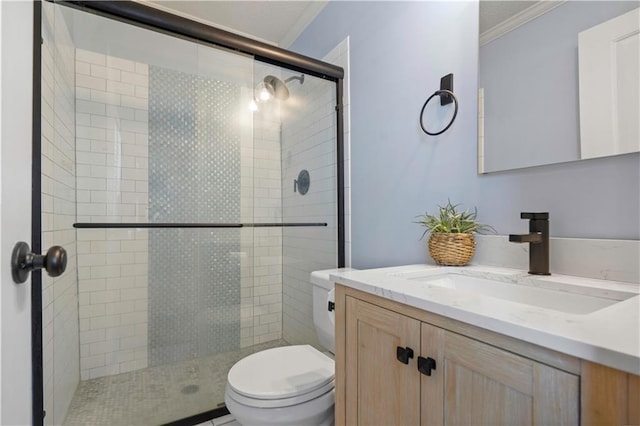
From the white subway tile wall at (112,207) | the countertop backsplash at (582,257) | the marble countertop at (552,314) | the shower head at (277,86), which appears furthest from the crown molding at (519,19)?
the white subway tile wall at (112,207)

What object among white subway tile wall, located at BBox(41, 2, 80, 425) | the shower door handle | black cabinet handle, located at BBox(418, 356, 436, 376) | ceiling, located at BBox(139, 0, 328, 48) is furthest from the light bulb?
black cabinet handle, located at BBox(418, 356, 436, 376)

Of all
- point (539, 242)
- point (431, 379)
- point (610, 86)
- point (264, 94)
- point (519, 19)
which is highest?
point (264, 94)

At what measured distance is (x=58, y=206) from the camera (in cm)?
143

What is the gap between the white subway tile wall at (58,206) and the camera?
4.37ft

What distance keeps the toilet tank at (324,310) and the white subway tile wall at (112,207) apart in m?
0.94

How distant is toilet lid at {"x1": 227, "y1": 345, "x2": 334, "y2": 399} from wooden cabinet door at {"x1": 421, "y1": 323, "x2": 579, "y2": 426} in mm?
615

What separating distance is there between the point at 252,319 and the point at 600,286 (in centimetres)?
182

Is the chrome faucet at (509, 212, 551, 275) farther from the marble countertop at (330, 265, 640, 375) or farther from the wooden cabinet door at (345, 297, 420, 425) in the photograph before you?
the wooden cabinet door at (345, 297, 420, 425)

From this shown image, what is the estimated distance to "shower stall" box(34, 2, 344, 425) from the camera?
1576 millimetres

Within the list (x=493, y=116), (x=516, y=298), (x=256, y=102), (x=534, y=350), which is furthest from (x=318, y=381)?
(x=256, y=102)

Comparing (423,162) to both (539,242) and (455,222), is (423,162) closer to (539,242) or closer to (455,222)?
(455,222)

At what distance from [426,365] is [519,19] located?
1.13 meters

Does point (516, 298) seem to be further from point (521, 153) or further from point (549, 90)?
point (549, 90)

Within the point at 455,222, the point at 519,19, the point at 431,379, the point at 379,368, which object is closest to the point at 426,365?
the point at 431,379
